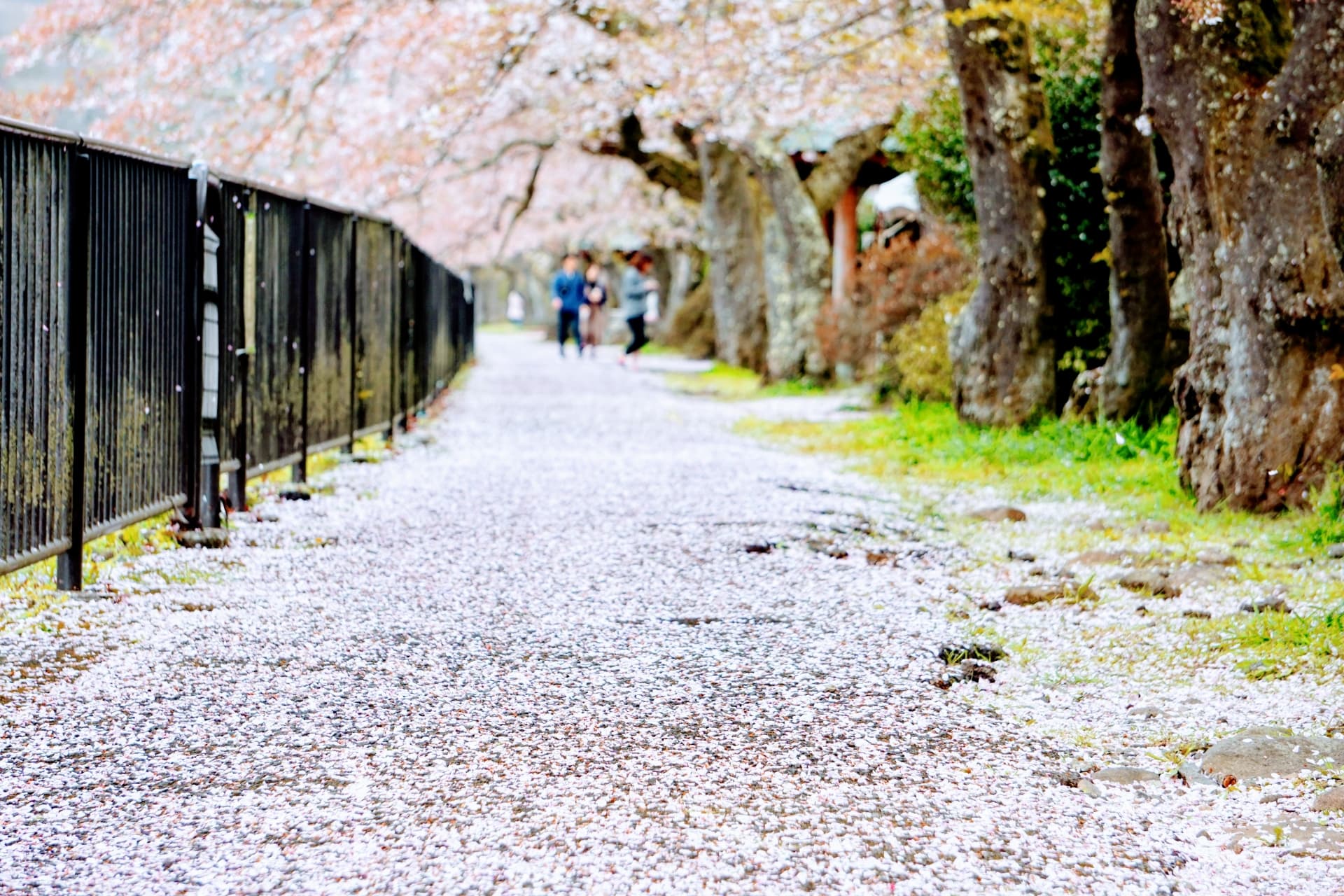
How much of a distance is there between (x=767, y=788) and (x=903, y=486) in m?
6.66

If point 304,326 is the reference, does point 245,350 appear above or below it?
below

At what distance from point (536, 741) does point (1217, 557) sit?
12.8 feet

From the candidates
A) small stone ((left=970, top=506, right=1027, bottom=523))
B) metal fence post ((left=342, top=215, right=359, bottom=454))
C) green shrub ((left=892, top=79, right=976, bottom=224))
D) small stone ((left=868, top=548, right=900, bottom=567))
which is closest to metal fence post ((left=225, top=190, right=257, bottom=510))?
metal fence post ((left=342, top=215, right=359, bottom=454))

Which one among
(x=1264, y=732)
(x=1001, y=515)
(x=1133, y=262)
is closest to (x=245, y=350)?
(x=1001, y=515)

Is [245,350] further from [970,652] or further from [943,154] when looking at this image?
[943,154]

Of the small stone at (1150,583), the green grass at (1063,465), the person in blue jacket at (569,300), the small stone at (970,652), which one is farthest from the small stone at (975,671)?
the person in blue jacket at (569,300)

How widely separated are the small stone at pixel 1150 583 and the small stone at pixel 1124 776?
2.38 m

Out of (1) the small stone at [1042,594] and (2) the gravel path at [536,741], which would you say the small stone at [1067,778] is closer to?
(2) the gravel path at [536,741]

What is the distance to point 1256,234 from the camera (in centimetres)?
747

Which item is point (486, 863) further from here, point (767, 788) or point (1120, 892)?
point (1120, 892)

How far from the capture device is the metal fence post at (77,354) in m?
5.46

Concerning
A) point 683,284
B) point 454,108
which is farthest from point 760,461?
point 683,284

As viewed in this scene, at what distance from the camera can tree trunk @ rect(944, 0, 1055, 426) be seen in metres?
12.0

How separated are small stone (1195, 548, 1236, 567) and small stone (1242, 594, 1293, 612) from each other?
0.84 metres
